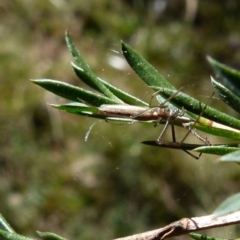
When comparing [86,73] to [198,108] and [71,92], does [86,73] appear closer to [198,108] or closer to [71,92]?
[71,92]

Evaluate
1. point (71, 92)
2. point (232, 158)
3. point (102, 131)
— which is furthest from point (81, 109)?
point (102, 131)

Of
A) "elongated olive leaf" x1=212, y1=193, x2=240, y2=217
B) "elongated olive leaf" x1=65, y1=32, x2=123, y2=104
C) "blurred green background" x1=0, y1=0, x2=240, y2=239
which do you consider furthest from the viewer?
"blurred green background" x1=0, y1=0, x2=240, y2=239

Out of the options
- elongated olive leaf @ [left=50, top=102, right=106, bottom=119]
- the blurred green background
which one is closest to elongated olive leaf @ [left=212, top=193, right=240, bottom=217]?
elongated olive leaf @ [left=50, top=102, right=106, bottom=119]

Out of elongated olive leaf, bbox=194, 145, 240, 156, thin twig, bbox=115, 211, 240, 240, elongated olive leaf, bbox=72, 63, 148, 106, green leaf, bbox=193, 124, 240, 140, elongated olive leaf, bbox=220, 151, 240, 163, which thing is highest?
elongated olive leaf, bbox=72, 63, 148, 106

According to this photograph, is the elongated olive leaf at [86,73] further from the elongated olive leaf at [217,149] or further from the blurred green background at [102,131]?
the blurred green background at [102,131]

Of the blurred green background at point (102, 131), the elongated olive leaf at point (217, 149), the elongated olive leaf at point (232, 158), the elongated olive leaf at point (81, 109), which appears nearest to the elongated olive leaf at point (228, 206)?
the elongated olive leaf at point (232, 158)

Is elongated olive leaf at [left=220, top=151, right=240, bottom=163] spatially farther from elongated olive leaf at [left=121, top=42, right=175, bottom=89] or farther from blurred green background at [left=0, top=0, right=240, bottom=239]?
blurred green background at [left=0, top=0, right=240, bottom=239]
